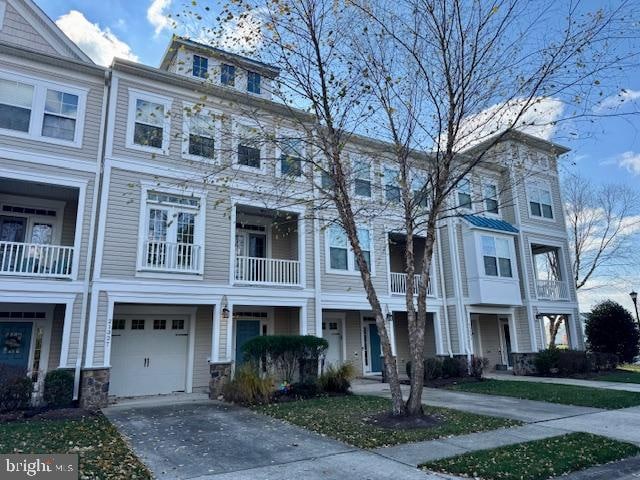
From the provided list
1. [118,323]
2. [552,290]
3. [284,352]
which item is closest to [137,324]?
[118,323]

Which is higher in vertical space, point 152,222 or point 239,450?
point 152,222

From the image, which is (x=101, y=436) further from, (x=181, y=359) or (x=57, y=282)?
(x=181, y=359)

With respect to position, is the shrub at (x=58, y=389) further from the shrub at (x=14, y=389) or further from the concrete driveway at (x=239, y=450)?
the concrete driveway at (x=239, y=450)

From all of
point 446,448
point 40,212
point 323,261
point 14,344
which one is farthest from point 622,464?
point 40,212

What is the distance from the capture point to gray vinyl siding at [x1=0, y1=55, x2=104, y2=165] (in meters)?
11.3

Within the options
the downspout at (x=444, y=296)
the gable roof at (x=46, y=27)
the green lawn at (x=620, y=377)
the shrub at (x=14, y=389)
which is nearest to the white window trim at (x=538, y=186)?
the downspout at (x=444, y=296)

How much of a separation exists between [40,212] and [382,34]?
35.5ft

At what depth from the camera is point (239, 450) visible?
675cm

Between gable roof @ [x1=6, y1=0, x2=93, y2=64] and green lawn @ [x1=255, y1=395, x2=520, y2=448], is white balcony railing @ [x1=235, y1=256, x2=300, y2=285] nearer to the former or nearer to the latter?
green lawn @ [x1=255, y1=395, x2=520, y2=448]

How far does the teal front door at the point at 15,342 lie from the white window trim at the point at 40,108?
509cm

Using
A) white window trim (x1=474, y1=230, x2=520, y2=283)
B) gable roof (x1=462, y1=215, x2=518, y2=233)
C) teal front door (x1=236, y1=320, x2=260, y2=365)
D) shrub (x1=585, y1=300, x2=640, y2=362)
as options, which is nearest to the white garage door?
teal front door (x1=236, y1=320, x2=260, y2=365)

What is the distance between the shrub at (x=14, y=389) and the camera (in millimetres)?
9398

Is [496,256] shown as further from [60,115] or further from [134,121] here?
[60,115]

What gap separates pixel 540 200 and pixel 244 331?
15.5 m
